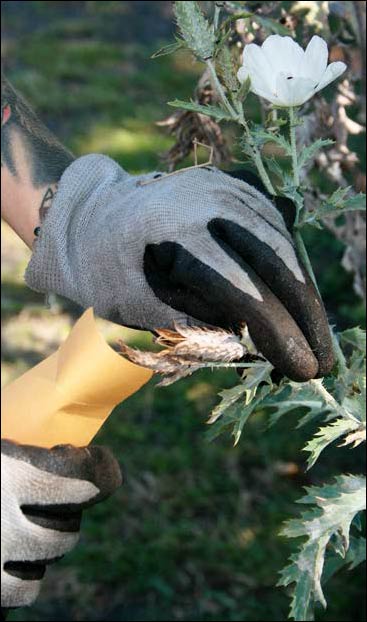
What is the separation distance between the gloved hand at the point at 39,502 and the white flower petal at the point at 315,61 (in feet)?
2.32

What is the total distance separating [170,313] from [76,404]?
283mm

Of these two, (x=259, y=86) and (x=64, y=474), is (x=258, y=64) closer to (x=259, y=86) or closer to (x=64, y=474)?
(x=259, y=86)

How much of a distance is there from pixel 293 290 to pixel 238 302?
86 mm

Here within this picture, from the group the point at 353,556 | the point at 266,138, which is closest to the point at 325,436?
the point at 266,138

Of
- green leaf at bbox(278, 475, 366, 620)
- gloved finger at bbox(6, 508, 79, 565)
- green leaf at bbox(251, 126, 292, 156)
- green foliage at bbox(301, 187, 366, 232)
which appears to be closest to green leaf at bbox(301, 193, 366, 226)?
green foliage at bbox(301, 187, 366, 232)

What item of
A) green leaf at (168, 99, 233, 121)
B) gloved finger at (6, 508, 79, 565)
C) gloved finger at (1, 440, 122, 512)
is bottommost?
gloved finger at (6, 508, 79, 565)

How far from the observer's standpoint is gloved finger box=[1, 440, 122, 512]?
1.58m

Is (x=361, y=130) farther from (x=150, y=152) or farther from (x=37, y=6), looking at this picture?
(x=37, y=6)

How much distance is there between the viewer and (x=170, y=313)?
1.73 meters

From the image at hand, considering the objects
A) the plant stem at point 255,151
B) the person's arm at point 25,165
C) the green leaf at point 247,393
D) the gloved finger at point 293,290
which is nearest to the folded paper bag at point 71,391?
the green leaf at point 247,393

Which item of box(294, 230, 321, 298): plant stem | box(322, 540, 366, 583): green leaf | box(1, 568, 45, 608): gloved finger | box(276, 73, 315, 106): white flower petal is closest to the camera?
box(276, 73, 315, 106): white flower petal

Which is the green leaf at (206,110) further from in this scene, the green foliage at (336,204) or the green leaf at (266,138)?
the green foliage at (336,204)

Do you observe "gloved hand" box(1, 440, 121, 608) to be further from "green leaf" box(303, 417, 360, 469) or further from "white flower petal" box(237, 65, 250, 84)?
"white flower petal" box(237, 65, 250, 84)

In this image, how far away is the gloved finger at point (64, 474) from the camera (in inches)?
62.2
